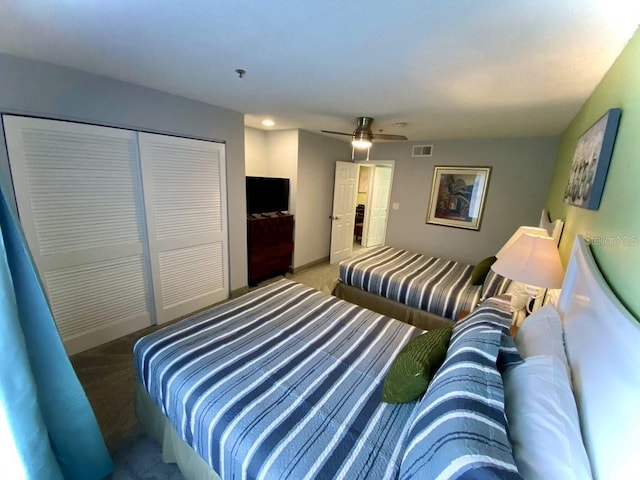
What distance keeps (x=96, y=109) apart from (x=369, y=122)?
243cm

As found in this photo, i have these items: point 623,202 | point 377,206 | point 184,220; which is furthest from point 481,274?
point 377,206

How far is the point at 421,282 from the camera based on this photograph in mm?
A: 2707

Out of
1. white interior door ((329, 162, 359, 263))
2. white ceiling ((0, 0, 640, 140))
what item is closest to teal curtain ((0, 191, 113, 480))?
white ceiling ((0, 0, 640, 140))

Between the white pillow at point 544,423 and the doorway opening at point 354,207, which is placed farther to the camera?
the doorway opening at point 354,207

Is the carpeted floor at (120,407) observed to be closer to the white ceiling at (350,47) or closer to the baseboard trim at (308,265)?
the baseboard trim at (308,265)

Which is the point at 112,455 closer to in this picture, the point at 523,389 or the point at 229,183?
the point at 523,389

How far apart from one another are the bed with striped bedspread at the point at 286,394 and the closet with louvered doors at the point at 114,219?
3.96ft

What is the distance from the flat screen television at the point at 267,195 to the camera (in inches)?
140

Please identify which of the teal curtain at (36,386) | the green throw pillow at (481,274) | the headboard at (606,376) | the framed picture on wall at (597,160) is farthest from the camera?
the green throw pillow at (481,274)

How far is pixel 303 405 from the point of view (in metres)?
1.15

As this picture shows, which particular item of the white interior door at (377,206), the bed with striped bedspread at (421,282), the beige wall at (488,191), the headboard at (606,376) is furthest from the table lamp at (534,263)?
the white interior door at (377,206)

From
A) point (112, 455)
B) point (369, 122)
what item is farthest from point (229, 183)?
point (112, 455)

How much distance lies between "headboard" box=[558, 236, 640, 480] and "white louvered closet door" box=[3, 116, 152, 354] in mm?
3047

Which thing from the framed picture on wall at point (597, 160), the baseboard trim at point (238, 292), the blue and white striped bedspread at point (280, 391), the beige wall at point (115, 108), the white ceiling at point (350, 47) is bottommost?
the baseboard trim at point (238, 292)
